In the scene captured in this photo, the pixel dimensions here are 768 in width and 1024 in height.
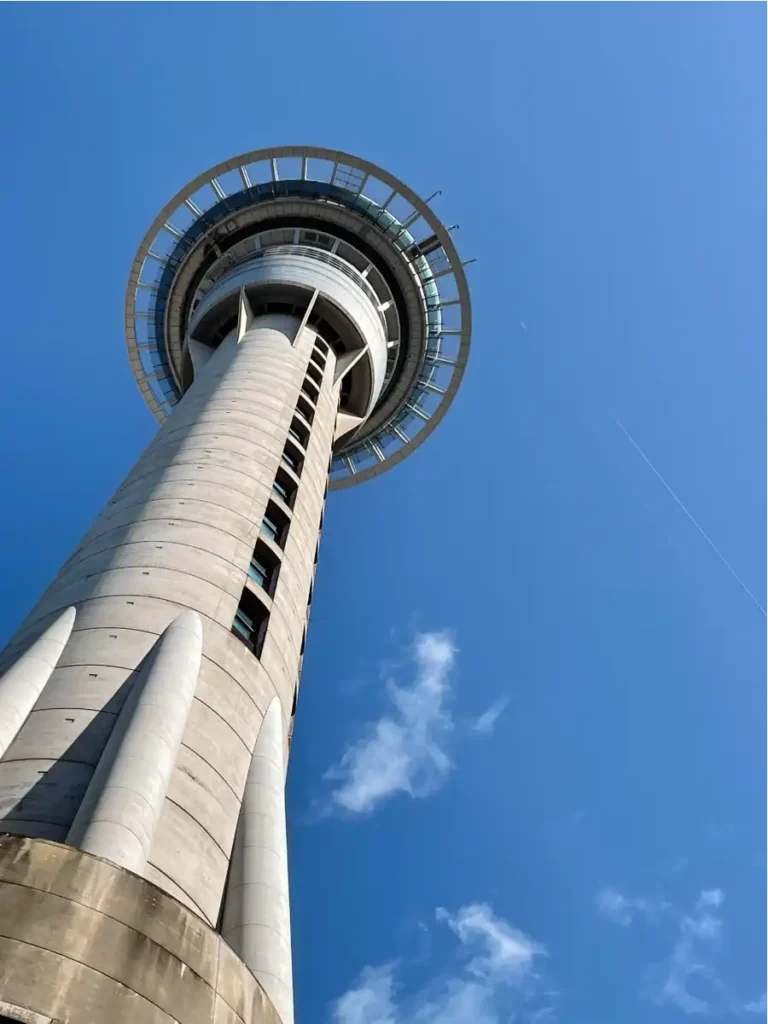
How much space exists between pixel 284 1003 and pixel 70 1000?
15.3ft

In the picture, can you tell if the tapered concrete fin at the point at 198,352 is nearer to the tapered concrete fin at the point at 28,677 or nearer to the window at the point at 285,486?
the window at the point at 285,486

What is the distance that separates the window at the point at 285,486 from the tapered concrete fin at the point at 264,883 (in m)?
10.0

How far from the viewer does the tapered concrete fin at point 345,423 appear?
40250 millimetres

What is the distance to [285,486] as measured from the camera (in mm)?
27234

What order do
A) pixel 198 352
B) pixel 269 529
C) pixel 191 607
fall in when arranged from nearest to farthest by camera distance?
1. pixel 191 607
2. pixel 269 529
3. pixel 198 352

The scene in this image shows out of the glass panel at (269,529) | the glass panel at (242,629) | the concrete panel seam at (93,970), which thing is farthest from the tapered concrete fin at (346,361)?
the concrete panel seam at (93,970)

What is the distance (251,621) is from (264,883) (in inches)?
294

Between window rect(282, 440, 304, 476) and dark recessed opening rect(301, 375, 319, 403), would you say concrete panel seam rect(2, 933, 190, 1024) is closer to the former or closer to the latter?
window rect(282, 440, 304, 476)

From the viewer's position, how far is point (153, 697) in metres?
15.2

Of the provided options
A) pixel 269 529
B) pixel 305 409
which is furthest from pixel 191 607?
pixel 305 409

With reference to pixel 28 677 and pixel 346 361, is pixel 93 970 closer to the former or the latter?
pixel 28 677

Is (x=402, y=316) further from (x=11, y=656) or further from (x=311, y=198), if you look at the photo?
(x=11, y=656)

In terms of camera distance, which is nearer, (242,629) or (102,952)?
(102,952)

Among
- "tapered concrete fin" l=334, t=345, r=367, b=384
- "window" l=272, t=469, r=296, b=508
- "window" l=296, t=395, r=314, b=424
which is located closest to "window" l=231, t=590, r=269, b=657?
"window" l=272, t=469, r=296, b=508
